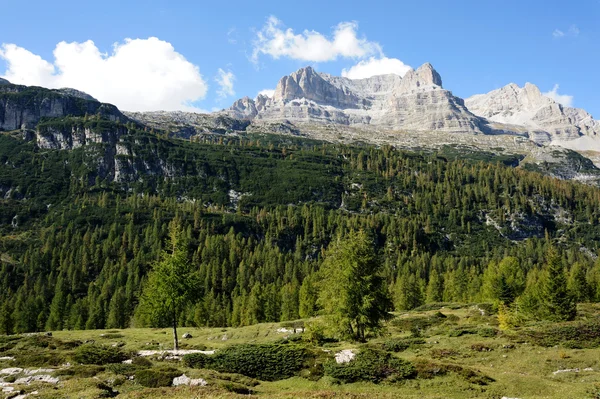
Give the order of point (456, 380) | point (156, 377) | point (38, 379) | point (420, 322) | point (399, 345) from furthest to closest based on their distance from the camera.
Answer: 1. point (420, 322)
2. point (399, 345)
3. point (38, 379)
4. point (456, 380)
5. point (156, 377)

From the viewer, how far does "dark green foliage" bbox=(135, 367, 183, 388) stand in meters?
27.5

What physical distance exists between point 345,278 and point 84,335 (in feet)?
157

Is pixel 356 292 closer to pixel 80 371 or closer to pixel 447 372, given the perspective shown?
pixel 447 372

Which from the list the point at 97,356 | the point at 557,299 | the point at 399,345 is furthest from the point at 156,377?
the point at 557,299

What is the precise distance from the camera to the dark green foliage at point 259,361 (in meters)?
33.2

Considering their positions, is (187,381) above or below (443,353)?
above

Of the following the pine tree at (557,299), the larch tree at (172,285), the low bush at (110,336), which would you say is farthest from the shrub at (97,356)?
the pine tree at (557,299)

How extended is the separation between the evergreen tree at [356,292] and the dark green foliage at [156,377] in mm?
21083

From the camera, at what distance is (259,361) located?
34156 mm

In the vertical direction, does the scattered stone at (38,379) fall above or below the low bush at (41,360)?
above

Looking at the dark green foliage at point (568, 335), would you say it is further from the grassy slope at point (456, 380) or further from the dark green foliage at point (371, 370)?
the dark green foliage at point (371, 370)

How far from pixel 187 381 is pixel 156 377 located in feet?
7.69

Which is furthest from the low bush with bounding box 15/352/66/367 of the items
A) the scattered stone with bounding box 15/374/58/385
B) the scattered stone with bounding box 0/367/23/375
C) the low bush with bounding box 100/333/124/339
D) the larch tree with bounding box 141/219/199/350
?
the low bush with bounding box 100/333/124/339

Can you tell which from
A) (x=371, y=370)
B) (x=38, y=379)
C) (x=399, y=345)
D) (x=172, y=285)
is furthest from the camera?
Result: (x=172, y=285)
